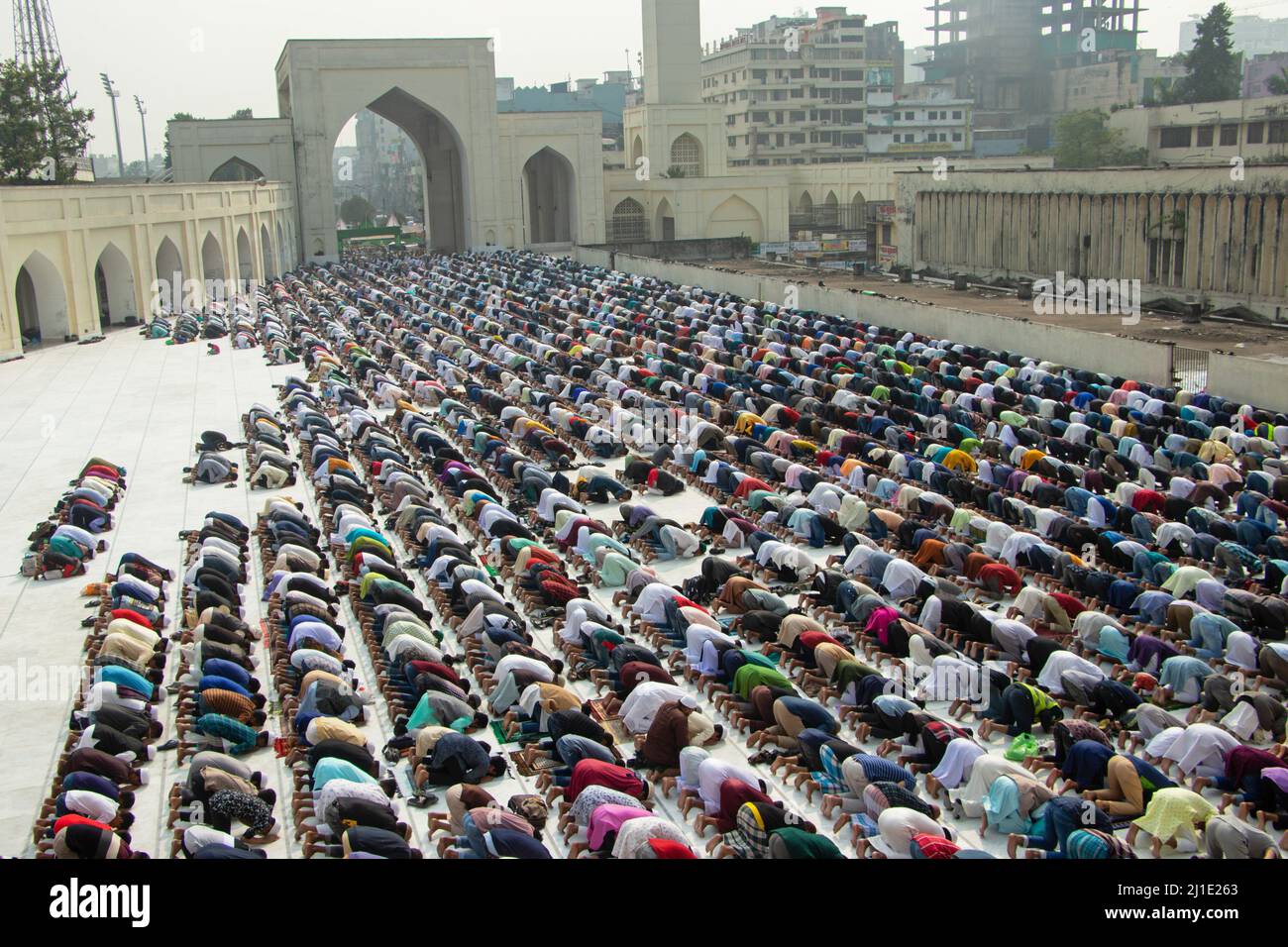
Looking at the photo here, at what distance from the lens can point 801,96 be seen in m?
81.3

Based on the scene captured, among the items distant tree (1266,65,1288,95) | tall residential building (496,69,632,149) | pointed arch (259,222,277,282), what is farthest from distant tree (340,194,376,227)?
distant tree (1266,65,1288,95)

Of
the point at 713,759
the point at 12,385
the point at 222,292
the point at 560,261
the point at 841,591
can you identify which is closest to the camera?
the point at 713,759

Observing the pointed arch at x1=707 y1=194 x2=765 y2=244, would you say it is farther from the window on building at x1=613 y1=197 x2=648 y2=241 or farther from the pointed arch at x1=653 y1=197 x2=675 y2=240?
the window on building at x1=613 y1=197 x2=648 y2=241

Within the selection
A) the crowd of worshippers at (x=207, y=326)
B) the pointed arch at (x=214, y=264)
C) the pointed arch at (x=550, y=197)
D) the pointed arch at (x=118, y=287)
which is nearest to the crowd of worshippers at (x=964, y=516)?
the crowd of worshippers at (x=207, y=326)

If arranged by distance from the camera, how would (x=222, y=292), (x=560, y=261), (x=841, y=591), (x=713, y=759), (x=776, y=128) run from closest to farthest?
(x=713, y=759) < (x=841, y=591) < (x=222, y=292) < (x=560, y=261) < (x=776, y=128)

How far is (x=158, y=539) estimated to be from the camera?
16.1m

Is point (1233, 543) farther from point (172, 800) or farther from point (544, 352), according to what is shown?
point (544, 352)

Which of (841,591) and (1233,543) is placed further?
(1233,543)

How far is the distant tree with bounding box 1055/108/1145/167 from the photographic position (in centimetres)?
6267

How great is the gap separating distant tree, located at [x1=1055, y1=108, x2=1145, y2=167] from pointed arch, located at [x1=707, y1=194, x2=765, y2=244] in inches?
648

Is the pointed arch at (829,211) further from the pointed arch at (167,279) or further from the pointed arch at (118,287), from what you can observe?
the pointed arch at (118,287)
